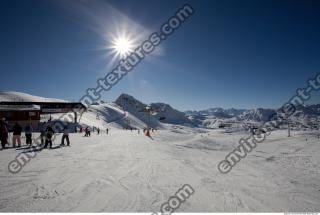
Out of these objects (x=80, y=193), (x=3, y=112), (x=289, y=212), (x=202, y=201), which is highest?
(x=3, y=112)

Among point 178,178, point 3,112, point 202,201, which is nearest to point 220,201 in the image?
point 202,201

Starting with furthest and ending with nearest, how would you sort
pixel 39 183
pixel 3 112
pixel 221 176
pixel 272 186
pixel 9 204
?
pixel 3 112 < pixel 221 176 < pixel 272 186 < pixel 39 183 < pixel 9 204

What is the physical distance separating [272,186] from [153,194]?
4.44 metres

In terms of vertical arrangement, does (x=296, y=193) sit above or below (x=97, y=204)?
below

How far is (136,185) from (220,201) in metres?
2.62

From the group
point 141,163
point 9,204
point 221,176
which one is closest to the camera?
point 9,204

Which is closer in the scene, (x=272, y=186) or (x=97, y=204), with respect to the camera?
(x=97, y=204)

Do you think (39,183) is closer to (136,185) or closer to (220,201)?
(136,185)

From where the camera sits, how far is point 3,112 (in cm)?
4631

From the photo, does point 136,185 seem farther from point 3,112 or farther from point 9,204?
point 3,112

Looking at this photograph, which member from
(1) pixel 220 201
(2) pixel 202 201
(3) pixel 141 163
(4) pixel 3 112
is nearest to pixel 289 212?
(1) pixel 220 201

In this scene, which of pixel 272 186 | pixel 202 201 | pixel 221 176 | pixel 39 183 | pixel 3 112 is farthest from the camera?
pixel 3 112

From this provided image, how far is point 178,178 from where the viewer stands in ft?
26.3

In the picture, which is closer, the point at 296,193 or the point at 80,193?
the point at 80,193
